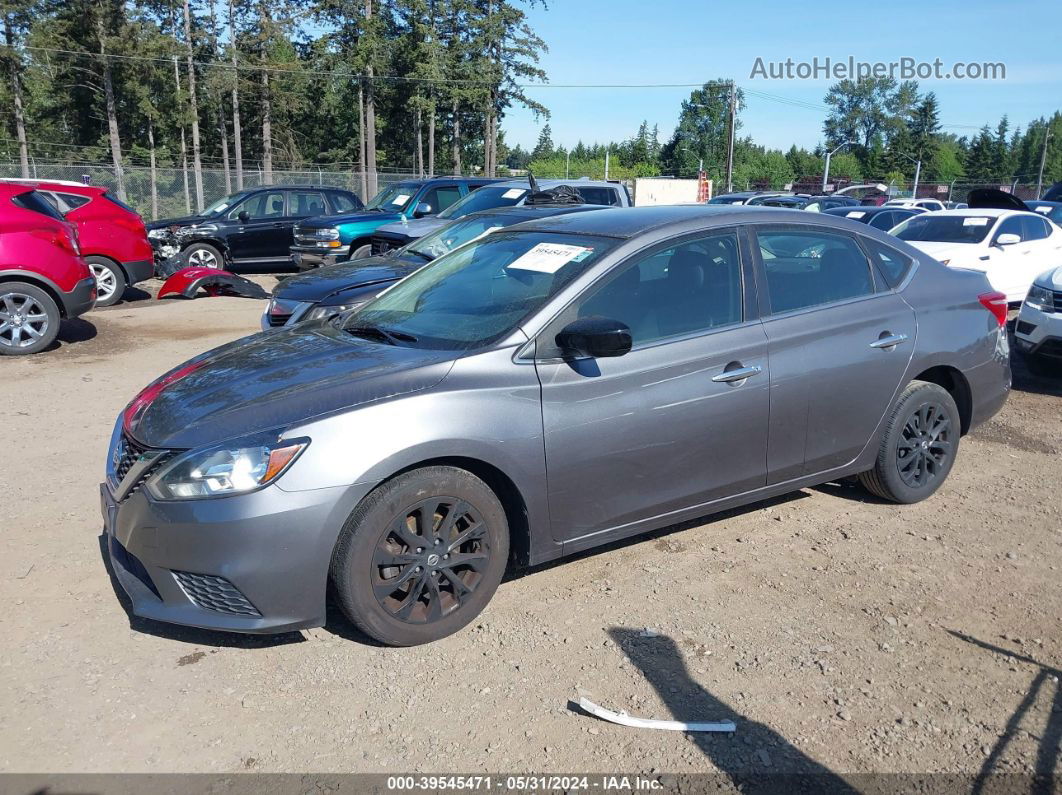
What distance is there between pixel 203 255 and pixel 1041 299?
44.1 feet

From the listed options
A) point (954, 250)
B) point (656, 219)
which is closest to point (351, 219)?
point (954, 250)

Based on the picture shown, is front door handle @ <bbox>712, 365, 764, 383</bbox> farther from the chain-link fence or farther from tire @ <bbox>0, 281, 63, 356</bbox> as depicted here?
the chain-link fence

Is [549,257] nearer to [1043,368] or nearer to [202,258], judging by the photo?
[1043,368]

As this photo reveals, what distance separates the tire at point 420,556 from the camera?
3312 mm

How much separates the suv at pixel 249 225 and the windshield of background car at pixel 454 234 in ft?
27.8

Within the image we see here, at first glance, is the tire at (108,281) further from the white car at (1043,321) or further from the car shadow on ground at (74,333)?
the white car at (1043,321)

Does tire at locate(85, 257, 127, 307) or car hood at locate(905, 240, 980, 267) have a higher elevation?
car hood at locate(905, 240, 980, 267)

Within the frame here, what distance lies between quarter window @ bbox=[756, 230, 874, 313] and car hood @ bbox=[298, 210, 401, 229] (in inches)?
374

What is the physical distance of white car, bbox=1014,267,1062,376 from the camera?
321 inches

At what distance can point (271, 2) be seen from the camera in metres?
46.2

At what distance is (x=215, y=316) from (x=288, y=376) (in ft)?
29.2

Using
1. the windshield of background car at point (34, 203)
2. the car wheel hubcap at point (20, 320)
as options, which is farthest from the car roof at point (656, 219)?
the windshield of background car at point (34, 203)

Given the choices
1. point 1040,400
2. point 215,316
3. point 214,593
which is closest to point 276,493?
point 214,593


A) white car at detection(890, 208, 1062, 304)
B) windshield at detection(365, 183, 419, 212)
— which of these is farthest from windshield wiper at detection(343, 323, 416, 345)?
windshield at detection(365, 183, 419, 212)
